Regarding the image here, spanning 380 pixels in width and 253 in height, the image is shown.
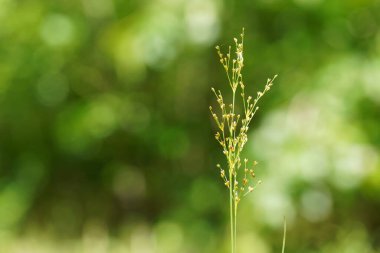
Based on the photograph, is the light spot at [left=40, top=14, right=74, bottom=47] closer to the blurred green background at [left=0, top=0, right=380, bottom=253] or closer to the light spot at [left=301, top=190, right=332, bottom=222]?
the blurred green background at [left=0, top=0, right=380, bottom=253]

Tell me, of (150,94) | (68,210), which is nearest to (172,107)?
(150,94)

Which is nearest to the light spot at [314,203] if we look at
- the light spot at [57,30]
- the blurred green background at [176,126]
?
the blurred green background at [176,126]

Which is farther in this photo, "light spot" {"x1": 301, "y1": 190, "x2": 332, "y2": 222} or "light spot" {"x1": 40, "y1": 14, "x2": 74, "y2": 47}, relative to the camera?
"light spot" {"x1": 40, "y1": 14, "x2": 74, "y2": 47}

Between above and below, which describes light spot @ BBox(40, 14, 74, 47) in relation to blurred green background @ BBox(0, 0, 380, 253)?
above

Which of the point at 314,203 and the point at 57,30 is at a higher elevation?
the point at 57,30

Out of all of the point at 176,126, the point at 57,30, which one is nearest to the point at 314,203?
the point at 176,126

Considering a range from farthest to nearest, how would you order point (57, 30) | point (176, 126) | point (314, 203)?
1. point (176, 126)
2. point (57, 30)
3. point (314, 203)

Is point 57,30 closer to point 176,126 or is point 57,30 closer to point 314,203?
point 176,126

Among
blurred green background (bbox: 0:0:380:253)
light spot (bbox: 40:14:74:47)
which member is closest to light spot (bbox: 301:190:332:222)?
blurred green background (bbox: 0:0:380:253)
